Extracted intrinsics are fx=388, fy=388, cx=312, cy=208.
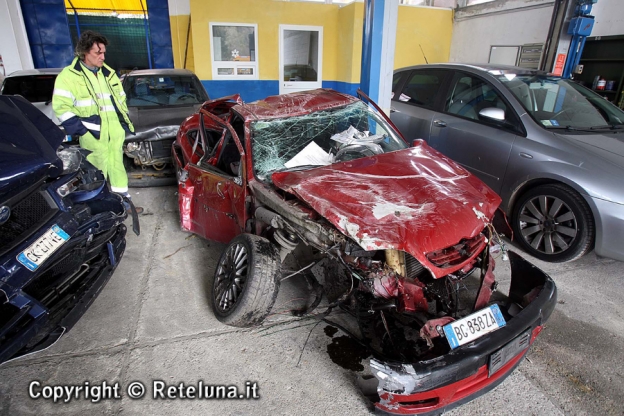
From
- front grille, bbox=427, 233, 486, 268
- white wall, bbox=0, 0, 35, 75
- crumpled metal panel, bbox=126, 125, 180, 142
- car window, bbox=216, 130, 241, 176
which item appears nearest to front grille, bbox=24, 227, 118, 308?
car window, bbox=216, 130, 241, 176

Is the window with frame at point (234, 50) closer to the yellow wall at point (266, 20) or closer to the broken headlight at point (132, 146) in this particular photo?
the yellow wall at point (266, 20)

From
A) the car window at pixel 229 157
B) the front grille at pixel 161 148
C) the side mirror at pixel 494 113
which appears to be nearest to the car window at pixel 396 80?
the side mirror at pixel 494 113

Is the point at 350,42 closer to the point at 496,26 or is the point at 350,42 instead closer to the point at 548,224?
the point at 496,26

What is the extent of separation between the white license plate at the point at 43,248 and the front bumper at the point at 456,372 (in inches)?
70.7

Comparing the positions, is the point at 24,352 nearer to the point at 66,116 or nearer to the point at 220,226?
the point at 220,226

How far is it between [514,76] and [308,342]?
3.68 metres

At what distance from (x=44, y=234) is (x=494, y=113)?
3842 mm

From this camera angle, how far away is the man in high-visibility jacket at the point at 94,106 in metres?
3.87

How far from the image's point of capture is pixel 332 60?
10.3 m

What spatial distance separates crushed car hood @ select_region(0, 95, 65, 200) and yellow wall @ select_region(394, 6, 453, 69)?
868cm

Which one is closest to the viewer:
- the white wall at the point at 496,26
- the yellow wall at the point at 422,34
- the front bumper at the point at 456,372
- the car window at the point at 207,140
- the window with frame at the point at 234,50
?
the front bumper at the point at 456,372

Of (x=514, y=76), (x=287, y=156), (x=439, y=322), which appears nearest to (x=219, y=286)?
(x=287, y=156)

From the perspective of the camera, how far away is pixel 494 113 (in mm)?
3834

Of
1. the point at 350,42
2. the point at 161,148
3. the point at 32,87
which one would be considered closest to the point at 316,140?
the point at 161,148
